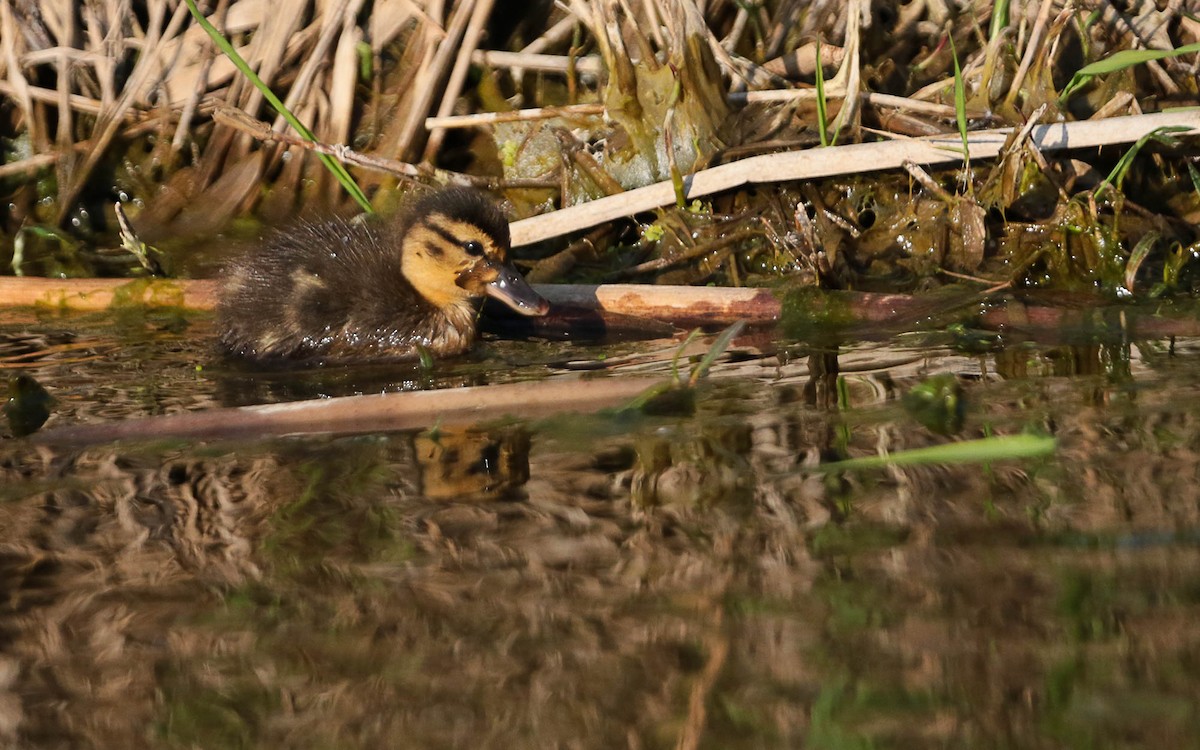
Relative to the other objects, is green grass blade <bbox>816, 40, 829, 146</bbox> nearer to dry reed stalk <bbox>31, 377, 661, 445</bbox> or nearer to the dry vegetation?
the dry vegetation

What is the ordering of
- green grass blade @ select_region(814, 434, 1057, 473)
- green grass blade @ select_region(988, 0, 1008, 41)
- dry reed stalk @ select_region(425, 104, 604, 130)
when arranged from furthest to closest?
dry reed stalk @ select_region(425, 104, 604, 130) < green grass blade @ select_region(988, 0, 1008, 41) < green grass blade @ select_region(814, 434, 1057, 473)

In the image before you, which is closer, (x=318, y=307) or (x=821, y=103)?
(x=318, y=307)

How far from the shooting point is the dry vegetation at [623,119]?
16.1 feet

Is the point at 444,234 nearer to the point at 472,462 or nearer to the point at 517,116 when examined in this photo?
the point at 517,116

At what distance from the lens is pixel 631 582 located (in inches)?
91.0

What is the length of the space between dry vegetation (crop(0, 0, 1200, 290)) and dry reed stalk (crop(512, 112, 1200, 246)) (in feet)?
0.20

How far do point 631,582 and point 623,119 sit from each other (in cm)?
327

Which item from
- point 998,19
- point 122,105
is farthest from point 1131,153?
point 122,105

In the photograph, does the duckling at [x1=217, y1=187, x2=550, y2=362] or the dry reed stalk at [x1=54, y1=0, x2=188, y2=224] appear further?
the dry reed stalk at [x1=54, y1=0, x2=188, y2=224]

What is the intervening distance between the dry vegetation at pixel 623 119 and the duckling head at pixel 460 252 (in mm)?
675

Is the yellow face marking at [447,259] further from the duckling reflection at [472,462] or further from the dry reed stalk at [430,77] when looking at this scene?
the dry reed stalk at [430,77]

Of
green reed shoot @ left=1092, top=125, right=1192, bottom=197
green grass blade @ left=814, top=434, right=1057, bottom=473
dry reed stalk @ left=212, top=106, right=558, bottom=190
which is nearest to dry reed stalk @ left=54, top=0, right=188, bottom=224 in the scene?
dry reed stalk @ left=212, top=106, right=558, bottom=190

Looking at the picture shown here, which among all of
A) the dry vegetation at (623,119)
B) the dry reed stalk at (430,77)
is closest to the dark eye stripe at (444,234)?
the dry vegetation at (623,119)

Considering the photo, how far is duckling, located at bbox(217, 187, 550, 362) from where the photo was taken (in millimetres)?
4359
